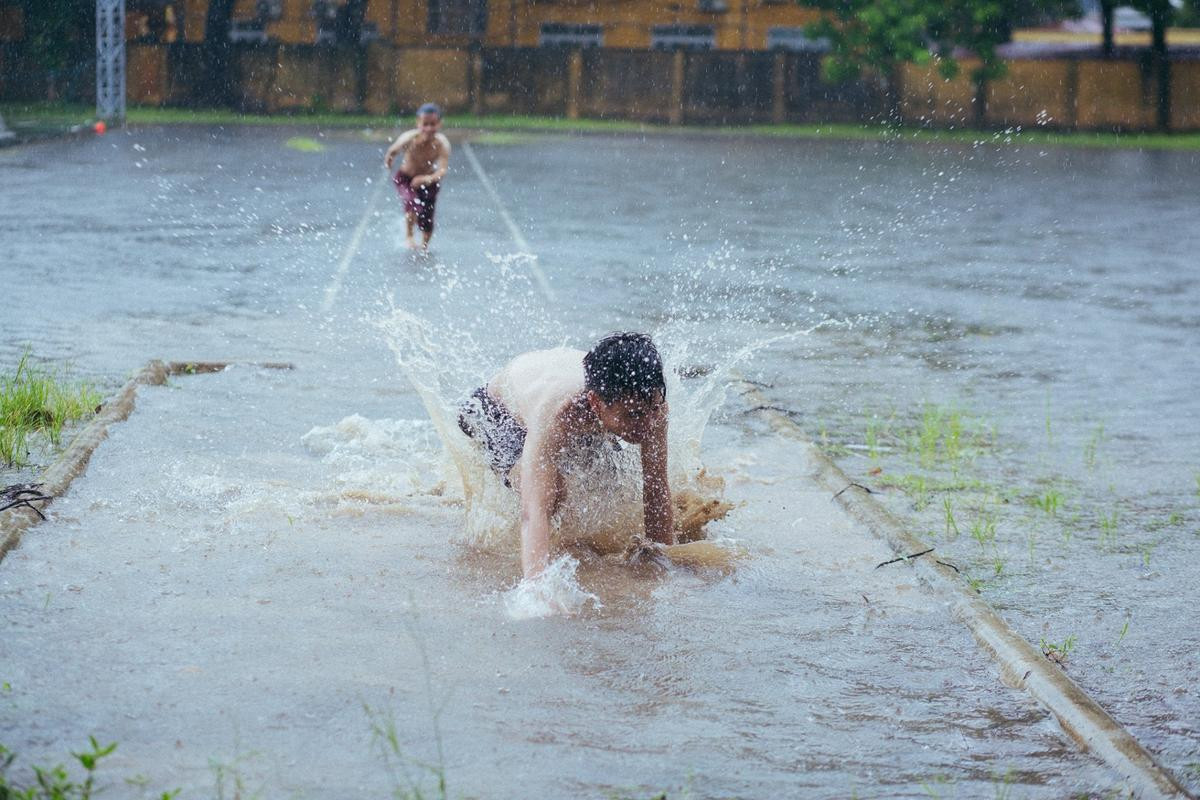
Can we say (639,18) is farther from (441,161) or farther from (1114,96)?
(441,161)

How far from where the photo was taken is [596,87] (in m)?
46.8

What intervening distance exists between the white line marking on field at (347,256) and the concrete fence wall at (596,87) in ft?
77.0

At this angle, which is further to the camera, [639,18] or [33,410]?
[639,18]

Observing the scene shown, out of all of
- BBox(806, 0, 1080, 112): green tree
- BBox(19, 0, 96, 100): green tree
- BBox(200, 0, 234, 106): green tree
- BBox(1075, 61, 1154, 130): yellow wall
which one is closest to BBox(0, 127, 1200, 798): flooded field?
BBox(806, 0, 1080, 112): green tree

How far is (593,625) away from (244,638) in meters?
1.19

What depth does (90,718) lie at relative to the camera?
461cm

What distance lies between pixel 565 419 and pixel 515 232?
43.3ft

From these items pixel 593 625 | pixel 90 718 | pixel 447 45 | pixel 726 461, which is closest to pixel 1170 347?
pixel 726 461

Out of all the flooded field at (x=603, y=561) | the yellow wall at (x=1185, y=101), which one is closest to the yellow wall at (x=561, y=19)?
the yellow wall at (x=1185, y=101)

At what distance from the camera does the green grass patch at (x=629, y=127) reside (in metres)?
40.6

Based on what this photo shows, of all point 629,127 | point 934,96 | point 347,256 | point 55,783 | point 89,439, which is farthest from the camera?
point 934,96

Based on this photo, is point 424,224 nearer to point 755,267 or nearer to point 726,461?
point 755,267

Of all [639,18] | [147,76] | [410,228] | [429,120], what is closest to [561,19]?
[639,18]

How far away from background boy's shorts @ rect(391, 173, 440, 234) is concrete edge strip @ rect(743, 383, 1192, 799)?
10.5 m
